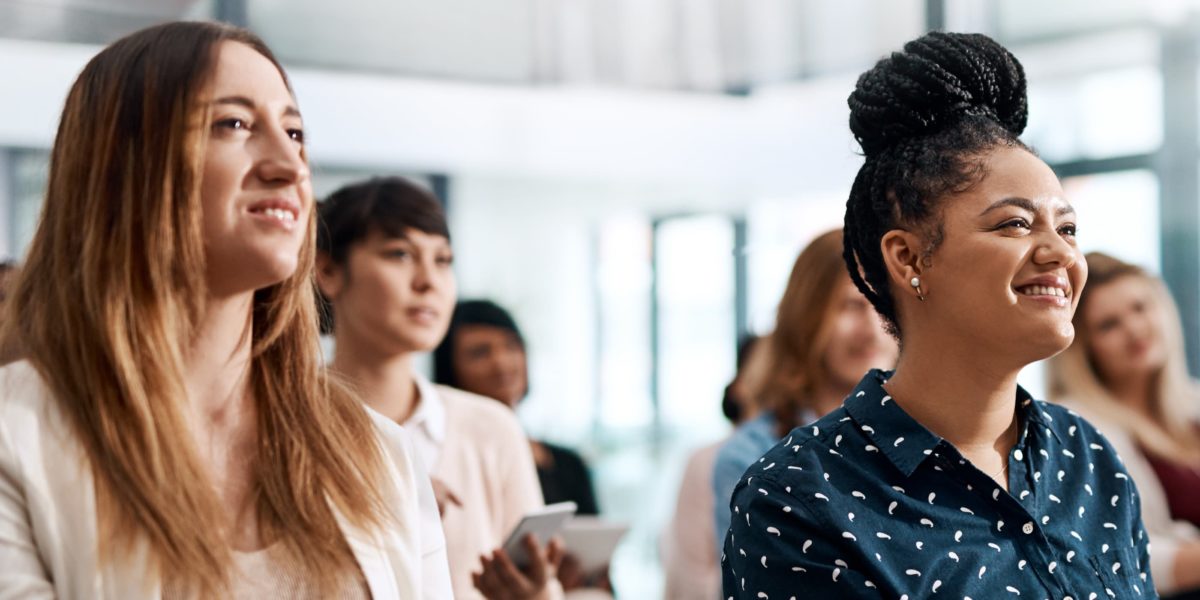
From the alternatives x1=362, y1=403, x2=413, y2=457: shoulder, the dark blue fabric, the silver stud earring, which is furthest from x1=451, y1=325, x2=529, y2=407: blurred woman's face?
the silver stud earring

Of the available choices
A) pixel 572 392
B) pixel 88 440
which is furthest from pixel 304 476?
pixel 572 392

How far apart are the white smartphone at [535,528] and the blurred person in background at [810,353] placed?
0.47 metres

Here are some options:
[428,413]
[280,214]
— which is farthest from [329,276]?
[280,214]

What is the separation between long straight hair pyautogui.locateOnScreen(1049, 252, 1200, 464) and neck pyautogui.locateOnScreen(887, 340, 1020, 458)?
1673 mm

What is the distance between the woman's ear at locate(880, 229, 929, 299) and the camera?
1577mm

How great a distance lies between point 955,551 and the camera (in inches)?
57.9

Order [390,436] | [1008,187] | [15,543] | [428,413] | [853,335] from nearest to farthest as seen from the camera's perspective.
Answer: [15,543] < [1008,187] < [390,436] < [428,413] < [853,335]

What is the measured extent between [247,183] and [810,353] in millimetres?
1497

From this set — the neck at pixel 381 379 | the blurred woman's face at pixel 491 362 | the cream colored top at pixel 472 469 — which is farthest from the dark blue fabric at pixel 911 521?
the blurred woman's face at pixel 491 362

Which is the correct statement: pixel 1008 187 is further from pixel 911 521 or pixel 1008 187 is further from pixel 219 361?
pixel 219 361

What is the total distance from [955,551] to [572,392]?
4.54m

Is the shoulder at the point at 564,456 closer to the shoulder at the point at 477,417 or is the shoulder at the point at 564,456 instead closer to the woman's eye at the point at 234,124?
the shoulder at the point at 477,417

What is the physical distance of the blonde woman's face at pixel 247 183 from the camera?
1.46 metres

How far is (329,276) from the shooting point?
8.21 feet
